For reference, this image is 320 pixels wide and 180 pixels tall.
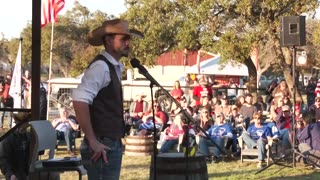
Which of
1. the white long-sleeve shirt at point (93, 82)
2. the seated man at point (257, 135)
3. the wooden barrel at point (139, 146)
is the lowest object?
the wooden barrel at point (139, 146)

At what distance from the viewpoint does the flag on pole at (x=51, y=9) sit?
14.8m

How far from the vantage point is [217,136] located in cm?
1037

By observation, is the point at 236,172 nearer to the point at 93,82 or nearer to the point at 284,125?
the point at 284,125

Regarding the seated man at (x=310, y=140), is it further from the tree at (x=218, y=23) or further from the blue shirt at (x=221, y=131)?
the tree at (x=218, y=23)

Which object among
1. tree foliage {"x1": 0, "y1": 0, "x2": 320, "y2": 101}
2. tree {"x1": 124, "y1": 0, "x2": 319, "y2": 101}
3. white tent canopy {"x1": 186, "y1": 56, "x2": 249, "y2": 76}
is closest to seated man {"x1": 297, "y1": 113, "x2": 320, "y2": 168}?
tree foliage {"x1": 0, "y1": 0, "x2": 320, "y2": 101}

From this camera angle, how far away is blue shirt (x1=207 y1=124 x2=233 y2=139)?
34.3 ft

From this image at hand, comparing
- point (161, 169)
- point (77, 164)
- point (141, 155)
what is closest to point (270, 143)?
point (141, 155)

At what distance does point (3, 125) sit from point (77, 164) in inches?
506

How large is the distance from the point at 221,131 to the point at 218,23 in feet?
33.1

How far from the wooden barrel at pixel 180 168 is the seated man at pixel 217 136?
5370mm

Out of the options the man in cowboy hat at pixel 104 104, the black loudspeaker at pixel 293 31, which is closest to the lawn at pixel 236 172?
the black loudspeaker at pixel 293 31

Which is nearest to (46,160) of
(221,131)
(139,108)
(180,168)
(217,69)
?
(180,168)

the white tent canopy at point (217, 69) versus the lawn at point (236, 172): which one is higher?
the white tent canopy at point (217, 69)

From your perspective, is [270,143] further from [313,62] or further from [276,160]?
[313,62]
